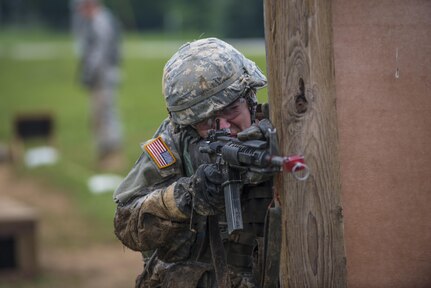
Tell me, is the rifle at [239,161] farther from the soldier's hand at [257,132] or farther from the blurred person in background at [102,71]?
the blurred person in background at [102,71]

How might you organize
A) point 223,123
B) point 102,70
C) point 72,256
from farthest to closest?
point 102,70 → point 72,256 → point 223,123

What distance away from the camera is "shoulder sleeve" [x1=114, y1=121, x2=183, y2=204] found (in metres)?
4.43

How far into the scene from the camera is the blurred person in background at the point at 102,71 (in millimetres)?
16016

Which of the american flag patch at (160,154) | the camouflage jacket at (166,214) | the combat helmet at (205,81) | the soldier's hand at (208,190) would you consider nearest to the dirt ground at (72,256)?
the camouflage jacket at (166,214)

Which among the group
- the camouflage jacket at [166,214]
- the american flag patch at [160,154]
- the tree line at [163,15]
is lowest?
the tree line at [163,15]

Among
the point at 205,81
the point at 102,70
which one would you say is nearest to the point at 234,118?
the point at 205,81

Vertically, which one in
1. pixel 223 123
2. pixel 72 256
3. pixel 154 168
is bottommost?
pixel 72 256

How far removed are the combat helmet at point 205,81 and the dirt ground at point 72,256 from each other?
5988mm

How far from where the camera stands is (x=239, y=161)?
383 centimetres

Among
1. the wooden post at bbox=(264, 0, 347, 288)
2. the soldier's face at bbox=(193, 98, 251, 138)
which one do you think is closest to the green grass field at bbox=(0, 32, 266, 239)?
the soldier's face at bbox=(193, 98, 251, 138)

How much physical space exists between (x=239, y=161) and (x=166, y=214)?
2.06 ft

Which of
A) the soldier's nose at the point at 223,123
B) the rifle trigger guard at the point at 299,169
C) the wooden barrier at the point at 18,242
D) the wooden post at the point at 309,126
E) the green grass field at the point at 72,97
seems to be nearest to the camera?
the rifle trigger guard at the point at 299,169

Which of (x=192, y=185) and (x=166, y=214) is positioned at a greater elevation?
(x=192, y=185)

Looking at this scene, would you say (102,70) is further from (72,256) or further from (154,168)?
(154,168)
